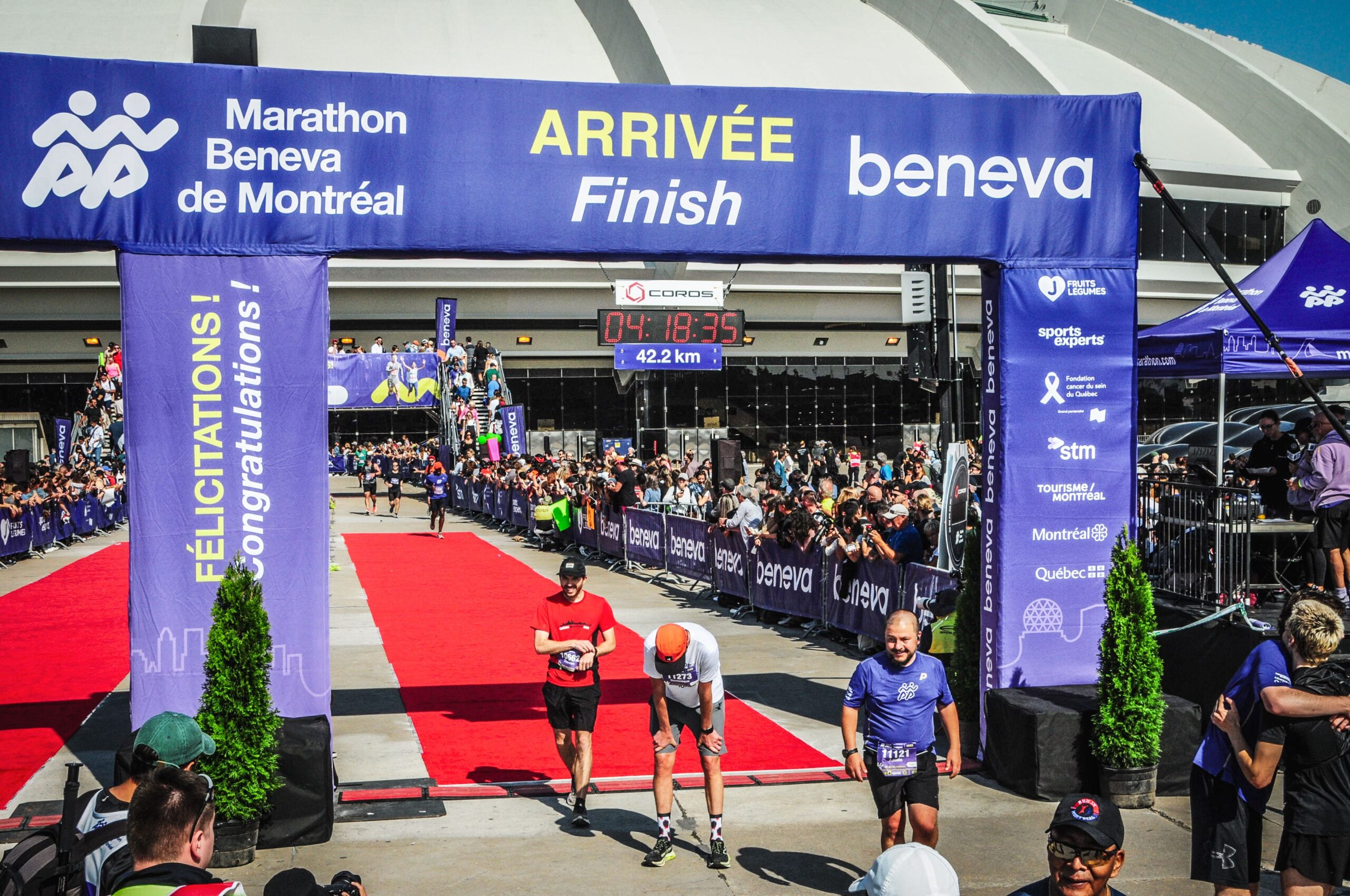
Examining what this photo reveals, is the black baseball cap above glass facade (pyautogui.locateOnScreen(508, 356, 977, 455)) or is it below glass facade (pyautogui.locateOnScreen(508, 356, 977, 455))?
below

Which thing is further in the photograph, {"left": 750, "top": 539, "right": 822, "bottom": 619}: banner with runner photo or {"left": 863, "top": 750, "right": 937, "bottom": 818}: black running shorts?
{"left": 750, "top": 539, "right": 822, "bottom": 619}: banner with runner photo

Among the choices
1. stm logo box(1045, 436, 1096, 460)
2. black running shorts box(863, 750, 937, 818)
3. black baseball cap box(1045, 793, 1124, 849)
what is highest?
stm logo box(1045, 436, 1096, 460)

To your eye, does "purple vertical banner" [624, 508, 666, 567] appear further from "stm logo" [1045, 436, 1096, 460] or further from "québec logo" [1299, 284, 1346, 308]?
"stm logo" [1045, 436, 1096, 460]

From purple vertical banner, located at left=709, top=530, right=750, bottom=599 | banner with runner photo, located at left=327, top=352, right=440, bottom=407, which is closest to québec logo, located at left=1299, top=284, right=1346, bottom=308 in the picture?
purple vertical banner, located at left=709, top=530, right=750, bottom=599

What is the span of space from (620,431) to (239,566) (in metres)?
53.2

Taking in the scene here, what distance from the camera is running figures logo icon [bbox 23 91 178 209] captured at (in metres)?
7.79

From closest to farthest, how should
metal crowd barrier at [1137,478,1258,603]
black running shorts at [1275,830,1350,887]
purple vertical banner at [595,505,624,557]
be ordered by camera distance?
1. black running shorts at [1275,830,1350,887]
2. metal crowd barrier at [1137,478,1258,603]
3. purple vertical banner at [595,505,624,557]

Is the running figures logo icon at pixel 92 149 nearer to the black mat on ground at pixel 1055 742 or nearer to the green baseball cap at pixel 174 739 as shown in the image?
the green baseball cap at pixel 174 739

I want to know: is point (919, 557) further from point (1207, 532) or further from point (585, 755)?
point (585, 755)

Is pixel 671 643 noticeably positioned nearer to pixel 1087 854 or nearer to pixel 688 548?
pixel 1087 854

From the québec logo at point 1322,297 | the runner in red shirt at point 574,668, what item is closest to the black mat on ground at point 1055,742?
the runner in red shirt at point 574,668

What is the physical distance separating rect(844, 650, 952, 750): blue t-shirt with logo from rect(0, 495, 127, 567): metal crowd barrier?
23.6m

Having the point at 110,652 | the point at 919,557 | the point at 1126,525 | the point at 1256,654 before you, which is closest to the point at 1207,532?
the point at 1126,525

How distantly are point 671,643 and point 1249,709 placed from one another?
125 inches
